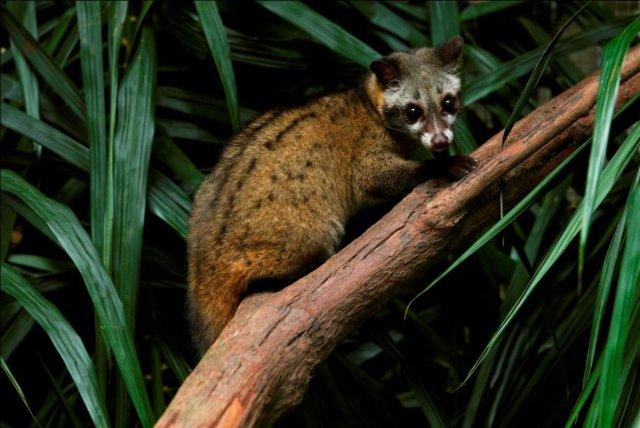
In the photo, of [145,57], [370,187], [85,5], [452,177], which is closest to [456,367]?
[370,187]

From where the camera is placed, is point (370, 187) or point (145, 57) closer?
point (370, 187)

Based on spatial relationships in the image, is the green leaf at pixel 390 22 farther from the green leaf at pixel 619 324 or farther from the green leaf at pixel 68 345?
the green leaf at pixel 619 324

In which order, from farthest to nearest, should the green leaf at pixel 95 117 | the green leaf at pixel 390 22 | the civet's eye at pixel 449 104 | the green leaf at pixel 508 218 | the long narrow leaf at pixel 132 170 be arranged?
the green leaf at pixel 390 22, the civet's eye at pixel 449 104, the green leaf at pixel 95 117, the long narrow leaf at pixel 132 170, the green leaf at pixel 508 218

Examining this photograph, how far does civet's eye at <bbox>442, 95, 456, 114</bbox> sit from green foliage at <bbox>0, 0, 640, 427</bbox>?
294 mm

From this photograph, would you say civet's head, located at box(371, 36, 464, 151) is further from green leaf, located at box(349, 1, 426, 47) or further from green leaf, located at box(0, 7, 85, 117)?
green leaf, located at box(0, 7, 85, 117)

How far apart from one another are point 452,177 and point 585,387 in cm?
95

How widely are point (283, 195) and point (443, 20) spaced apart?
1.56m

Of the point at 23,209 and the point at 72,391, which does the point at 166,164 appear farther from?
the point at 72,391

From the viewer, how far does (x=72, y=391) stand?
3.47 meters

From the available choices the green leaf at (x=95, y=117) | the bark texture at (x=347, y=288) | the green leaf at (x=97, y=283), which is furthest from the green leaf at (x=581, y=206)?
the green leaf at (x=95, y=117)

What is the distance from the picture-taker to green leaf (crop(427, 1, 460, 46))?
394cm

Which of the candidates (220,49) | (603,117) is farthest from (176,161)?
(603,117)

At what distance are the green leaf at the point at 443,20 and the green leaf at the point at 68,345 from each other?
7.30ft

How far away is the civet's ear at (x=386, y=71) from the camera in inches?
127
